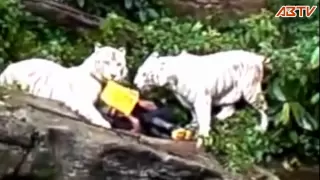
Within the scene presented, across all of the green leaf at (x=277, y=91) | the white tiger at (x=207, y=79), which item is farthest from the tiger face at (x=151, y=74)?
the green leaf at (x=277, y=91)

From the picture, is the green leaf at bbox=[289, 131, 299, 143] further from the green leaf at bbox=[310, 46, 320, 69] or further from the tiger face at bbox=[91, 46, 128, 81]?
the tiger face at bbox=[91, 46, 128, 81]

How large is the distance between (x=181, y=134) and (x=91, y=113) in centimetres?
19

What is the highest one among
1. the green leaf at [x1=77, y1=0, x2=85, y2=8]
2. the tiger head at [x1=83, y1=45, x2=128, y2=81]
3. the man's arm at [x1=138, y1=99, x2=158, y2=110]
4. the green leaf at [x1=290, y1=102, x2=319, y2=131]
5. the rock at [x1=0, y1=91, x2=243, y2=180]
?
the green leaf at [x1=77, y1=0, x2=85, y2=8]

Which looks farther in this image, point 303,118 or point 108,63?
point 108,63

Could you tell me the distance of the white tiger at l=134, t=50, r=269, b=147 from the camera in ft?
5.11

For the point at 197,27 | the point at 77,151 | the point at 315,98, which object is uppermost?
the point at 197,27

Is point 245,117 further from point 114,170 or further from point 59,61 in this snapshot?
point 59,61

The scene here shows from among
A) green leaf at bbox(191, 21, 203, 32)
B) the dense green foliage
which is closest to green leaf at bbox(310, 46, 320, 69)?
the dense green foliage

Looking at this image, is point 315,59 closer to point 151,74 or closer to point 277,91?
point 277,91

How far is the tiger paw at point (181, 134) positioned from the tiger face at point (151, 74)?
0.10 metres

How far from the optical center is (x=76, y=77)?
63.5 inches

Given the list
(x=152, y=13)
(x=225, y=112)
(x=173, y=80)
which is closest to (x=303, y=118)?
(x=225, y=112)

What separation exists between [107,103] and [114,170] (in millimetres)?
141

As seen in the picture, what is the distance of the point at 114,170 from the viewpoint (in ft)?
5.15
